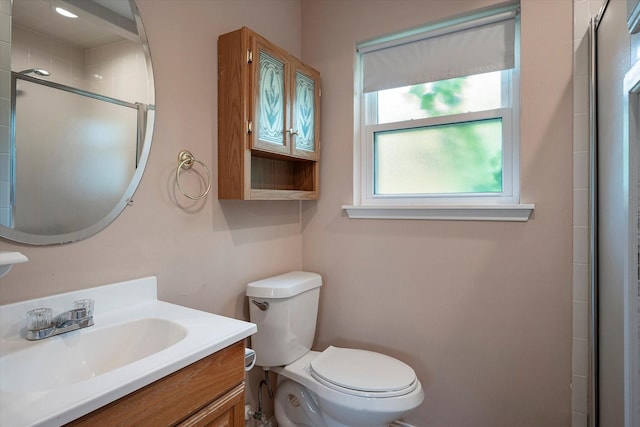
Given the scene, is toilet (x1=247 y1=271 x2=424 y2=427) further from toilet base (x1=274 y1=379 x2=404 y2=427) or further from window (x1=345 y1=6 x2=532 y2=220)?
window (x1=345 y1=6 x2=532 y2=220)

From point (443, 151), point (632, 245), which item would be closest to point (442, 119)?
point (443, 151)

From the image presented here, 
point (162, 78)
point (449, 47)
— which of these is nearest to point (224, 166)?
point (162, 78)

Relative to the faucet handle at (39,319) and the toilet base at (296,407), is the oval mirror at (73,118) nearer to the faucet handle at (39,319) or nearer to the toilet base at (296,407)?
the faucet handle at (39,319)

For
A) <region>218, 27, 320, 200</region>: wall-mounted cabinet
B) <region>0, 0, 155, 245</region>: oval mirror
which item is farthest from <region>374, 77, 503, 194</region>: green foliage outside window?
<region>0, 0, 155, 245</region>: oval mirror

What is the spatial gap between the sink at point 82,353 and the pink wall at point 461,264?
1.11 m

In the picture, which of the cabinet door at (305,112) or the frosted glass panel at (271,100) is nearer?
the frosted glass panel at (271,100)

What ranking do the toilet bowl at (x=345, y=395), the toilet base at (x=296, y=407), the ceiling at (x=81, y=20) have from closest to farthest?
the ceiling at (x=81, y=20) → the toilet bowl at (x=345, y=395) → the toilet base at (x=296, y=407)

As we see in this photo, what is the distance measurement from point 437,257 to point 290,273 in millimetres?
765

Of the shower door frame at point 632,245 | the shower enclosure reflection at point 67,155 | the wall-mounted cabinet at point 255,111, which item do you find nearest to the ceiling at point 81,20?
the shower enclosure reflection at point 67,155

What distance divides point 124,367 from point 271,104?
46.0 inches

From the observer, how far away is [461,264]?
5.35 feet

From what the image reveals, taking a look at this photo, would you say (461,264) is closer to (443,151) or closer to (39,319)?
(443,151)

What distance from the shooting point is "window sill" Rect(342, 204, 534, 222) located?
1.49m

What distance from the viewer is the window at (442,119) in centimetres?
159
